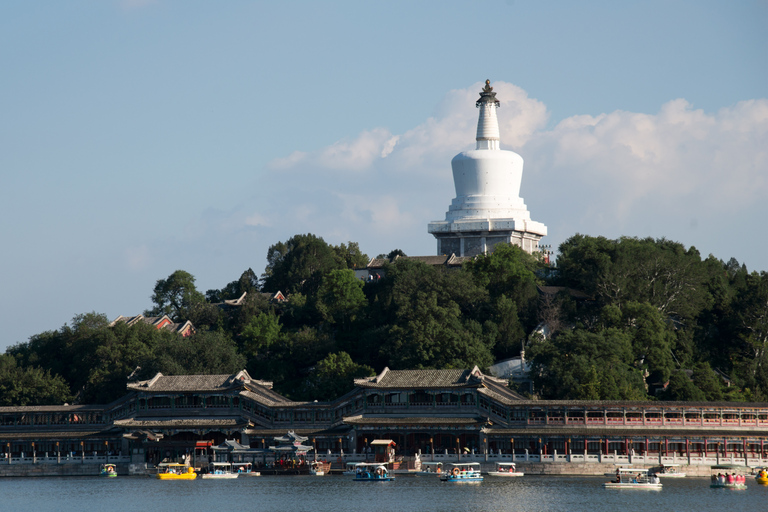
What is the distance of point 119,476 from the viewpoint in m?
81.8

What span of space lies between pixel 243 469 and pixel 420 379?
12660mm

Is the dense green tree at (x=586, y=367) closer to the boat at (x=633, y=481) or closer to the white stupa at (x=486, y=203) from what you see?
the boat at (x=633, y=481)

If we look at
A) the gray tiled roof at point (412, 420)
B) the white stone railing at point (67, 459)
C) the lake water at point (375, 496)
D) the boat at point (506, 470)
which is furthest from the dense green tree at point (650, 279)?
the white stone railing at point (67, 459)

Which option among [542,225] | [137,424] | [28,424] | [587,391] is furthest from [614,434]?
[542,225]

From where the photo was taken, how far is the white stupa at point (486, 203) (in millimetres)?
117938

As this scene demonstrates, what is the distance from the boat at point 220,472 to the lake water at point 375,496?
2061mm

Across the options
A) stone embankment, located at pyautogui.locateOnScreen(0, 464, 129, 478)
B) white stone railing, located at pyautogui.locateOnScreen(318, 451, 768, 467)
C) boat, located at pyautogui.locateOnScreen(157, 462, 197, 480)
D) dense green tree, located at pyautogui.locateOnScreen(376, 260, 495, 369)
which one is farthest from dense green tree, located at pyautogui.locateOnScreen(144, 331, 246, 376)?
white stone railing, located at pyautogui.locateOnScreen(318, 451, 768, 467)

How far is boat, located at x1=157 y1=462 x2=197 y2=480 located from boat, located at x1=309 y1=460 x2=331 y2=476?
736cm

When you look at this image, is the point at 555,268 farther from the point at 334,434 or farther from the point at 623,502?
the point at 623,502

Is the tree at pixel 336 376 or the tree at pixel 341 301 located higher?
the tree at pixel 341 301

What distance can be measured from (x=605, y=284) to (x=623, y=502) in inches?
1315

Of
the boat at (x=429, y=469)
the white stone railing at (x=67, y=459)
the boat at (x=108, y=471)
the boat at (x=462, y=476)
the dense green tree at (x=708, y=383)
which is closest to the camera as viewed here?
the boat at (x=462, y=476)

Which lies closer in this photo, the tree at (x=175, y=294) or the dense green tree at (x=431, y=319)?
the dense green tree at (x=431, y=319)

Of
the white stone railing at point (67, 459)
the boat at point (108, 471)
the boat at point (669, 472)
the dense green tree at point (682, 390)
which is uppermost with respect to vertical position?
the dense green tree at point (682, 390)
